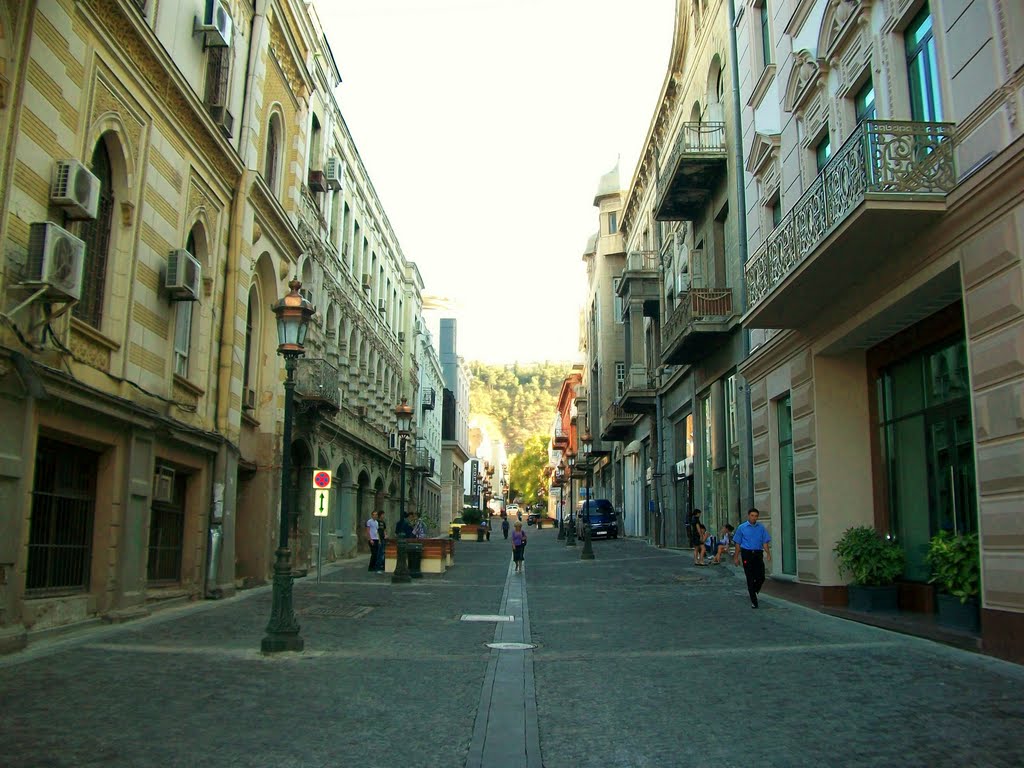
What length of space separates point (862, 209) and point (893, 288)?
70.8 inches

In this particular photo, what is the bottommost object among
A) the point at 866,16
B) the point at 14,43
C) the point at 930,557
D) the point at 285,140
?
the point at 930,557

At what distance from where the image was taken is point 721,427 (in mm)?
24875

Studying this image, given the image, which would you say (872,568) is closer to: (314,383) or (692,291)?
(692,291)

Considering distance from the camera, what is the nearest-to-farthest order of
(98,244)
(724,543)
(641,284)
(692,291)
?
1. (98,244)
2. (724,543)
3. (692,291)
4. (641,284)

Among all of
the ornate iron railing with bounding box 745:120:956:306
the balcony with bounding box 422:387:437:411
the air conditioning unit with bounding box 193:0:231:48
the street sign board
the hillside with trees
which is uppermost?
the hillside with trees

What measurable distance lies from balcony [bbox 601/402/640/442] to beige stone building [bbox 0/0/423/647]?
20622mm

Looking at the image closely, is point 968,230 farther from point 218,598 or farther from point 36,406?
point 218,598

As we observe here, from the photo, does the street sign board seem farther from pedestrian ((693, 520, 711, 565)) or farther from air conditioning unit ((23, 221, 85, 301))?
air conditioning unit ((23, 221, 85, 301))

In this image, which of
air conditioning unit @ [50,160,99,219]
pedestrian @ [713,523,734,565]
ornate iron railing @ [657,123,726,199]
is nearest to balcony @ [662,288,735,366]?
ornate iron railing @ [657,123,726,199]

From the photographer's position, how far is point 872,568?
12.7m

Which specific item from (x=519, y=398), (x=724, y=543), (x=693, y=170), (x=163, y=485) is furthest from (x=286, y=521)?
(x=519, y=398)

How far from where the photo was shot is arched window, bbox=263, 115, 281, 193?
20.5m

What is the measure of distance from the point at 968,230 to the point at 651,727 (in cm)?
631

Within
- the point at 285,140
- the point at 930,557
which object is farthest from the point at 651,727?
the point at 285,140
